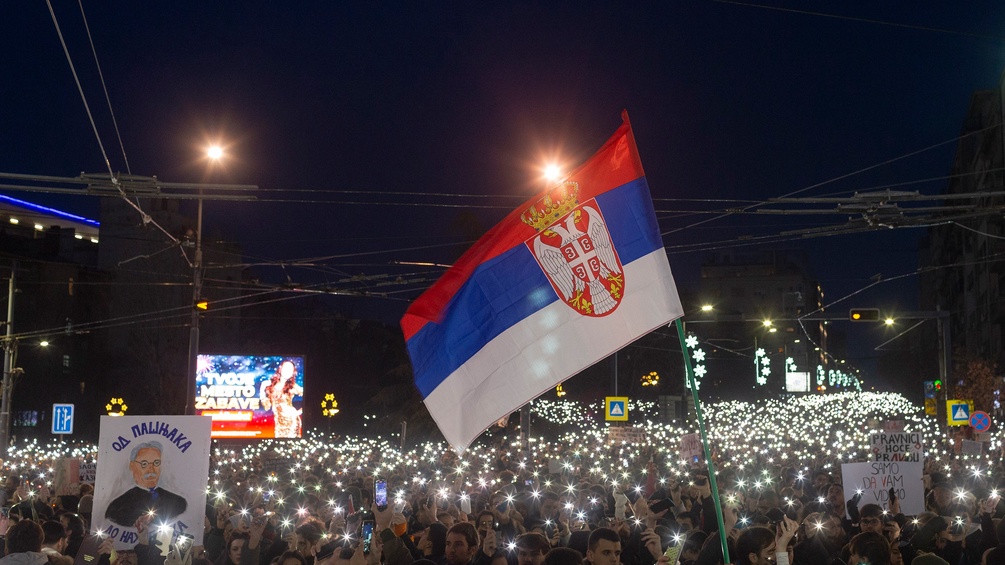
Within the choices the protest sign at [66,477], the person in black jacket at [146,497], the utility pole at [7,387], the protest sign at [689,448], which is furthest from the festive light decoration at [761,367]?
the person in black jacket at [146,497]

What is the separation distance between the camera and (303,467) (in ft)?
83.3

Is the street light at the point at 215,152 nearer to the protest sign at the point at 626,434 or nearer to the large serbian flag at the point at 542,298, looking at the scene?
the large serbian flag at the point at 542,298

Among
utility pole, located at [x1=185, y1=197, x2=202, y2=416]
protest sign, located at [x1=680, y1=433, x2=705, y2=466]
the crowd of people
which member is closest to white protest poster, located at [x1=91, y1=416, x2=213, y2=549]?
the crowd of people

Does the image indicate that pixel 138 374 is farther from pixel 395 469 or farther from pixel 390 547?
pixel 390 547

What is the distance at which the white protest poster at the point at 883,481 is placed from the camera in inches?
558

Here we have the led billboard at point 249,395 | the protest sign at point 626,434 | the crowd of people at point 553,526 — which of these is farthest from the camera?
the led billboard at point 249,395

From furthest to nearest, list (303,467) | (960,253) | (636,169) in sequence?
(960,253), (303,467), (636,169)

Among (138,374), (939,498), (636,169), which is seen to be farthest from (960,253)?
(636,169)

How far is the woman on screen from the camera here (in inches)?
1565

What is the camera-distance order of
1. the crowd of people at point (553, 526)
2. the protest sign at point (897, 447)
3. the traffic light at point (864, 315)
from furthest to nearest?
the traffic light at point (864, 315) < the protest sign at point (897, 447) < the crowd of people at point (553, 526)

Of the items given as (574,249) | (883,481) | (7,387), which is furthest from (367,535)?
(7,387)

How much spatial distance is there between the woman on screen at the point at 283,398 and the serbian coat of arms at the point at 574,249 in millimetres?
33140

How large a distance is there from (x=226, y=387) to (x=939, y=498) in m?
31.4

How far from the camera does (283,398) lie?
132 ft
